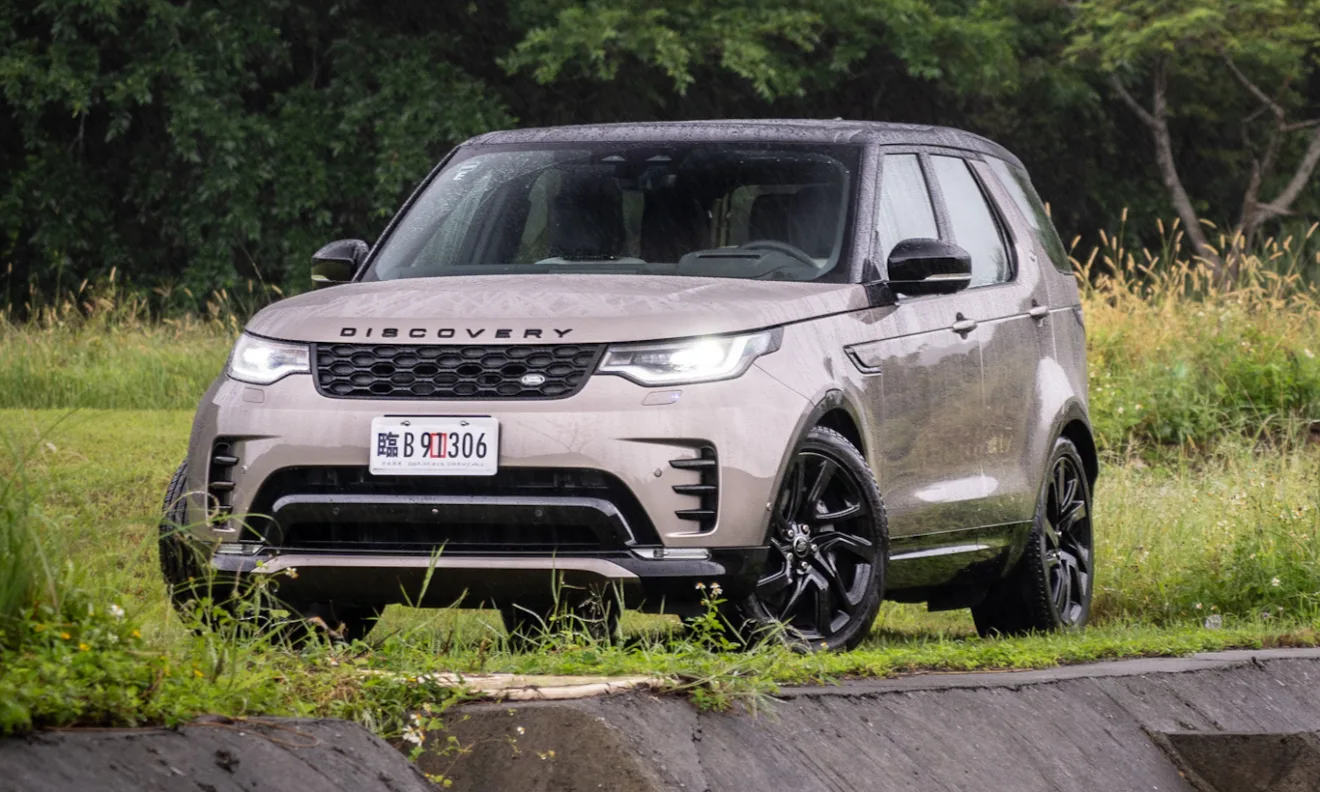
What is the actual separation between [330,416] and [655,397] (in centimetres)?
96

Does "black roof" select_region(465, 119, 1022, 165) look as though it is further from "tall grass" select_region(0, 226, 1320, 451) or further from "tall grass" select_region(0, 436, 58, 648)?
"tall grass" select_region(0, 226, 1320, 451)

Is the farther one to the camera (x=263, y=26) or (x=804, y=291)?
(x=263, y=26)

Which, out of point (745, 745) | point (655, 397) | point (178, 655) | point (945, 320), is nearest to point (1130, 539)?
point (945, 320)

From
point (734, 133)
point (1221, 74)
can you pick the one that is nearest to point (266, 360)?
point (734, 133)

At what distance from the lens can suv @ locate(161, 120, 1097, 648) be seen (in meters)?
6.63

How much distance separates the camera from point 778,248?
313 inches

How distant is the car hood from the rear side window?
248 cm

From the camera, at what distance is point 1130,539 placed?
11.9 meters

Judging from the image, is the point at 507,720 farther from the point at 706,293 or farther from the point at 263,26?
the point at 263,26

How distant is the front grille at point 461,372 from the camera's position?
21.9 feet

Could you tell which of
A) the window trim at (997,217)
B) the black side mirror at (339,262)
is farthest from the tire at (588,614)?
the window trim at (997,217)

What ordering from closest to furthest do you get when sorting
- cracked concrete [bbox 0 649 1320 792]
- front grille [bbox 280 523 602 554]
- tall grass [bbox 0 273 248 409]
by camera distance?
cracked concrete [bbox 0 649 1320 792]
front grille [bbox 280 523 602 554]
tall grass [bbox 0 273 248 409]

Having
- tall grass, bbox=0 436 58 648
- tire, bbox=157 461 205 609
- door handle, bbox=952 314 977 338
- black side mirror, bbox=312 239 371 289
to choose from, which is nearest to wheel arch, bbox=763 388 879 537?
door handle, bbox=952 314 977 338

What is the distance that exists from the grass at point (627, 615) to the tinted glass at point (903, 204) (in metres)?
1.46
